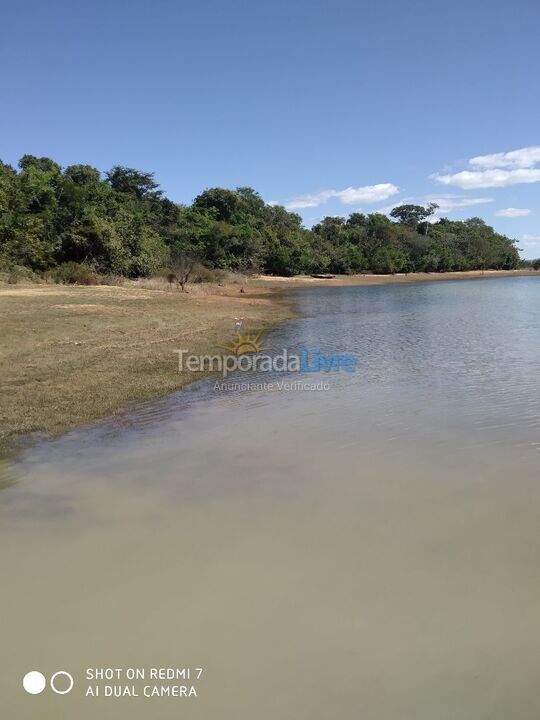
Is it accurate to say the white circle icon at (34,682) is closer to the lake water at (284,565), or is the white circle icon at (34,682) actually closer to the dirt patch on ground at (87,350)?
the lake water at (284,565)

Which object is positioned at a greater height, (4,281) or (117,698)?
(4,281)

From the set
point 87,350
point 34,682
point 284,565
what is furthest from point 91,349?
point 34,682

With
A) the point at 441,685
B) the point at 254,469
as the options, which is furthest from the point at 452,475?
the point at 441,685

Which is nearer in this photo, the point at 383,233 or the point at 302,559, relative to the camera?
the point at 302,559

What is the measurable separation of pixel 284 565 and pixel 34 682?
5.48 ft

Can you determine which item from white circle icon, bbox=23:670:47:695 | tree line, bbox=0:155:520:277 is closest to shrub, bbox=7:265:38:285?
tree line, bbox=0:155:520:277

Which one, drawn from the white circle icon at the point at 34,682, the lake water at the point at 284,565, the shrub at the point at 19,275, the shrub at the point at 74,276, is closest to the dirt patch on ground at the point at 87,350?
the lake water at the point at 284,565

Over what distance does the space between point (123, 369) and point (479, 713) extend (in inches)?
348

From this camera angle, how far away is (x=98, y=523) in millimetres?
4324

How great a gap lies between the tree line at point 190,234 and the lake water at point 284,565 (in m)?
28.6

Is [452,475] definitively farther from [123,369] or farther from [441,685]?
[123,369]

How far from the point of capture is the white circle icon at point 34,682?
2.67 metres

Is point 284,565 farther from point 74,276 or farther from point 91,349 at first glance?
point 74,276

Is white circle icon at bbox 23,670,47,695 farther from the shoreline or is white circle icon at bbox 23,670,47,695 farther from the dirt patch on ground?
the dirt patch on ground
